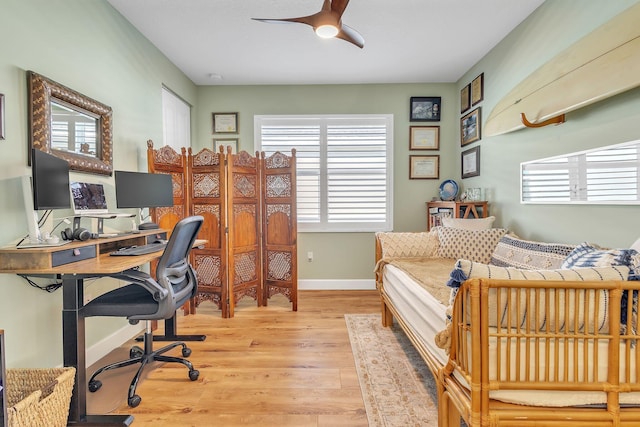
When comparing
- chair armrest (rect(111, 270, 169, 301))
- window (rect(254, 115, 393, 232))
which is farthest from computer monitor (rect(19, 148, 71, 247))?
window (rect(254, 115, 393, 232))

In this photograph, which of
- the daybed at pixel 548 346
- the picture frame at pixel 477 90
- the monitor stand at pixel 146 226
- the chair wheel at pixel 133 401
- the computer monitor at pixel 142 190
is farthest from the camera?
the picture frame at pixel 477 90

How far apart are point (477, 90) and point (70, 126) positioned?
388cm

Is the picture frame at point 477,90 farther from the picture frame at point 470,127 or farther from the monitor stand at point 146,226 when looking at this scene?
the monitor stand at point 146,226

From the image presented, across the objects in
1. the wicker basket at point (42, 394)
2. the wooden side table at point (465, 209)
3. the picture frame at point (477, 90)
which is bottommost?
the wicker basket at point (42, 394)

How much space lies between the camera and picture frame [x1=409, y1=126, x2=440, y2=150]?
13.9 ft

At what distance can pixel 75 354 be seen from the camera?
170cm

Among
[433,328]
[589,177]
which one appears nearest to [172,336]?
[433,328]

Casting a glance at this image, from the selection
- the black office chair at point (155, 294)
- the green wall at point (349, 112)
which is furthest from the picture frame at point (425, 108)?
the black office chair at point (155, 294)

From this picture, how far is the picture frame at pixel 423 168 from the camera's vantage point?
426 centimetres

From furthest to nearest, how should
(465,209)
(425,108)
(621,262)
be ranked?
(425,108) < (465,209) < (621,262)

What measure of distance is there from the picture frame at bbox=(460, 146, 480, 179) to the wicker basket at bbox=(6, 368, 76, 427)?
3942 mm

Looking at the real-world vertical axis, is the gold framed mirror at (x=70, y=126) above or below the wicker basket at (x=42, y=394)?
above

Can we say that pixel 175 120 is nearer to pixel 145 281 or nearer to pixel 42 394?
pixel 145 281

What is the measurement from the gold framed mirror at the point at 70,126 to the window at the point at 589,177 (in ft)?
11.4
